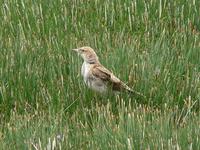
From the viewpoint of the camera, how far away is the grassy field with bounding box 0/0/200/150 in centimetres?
593

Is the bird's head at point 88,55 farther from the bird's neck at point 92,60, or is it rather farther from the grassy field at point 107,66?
the grassy field at point 107,66

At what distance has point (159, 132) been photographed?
19.1 ft

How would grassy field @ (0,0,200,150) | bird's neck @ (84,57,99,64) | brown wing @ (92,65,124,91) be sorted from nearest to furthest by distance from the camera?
grassy field @ (0,0,200,150), brown wing @ (92,65,124,91), bird's neck @ (84,57,99,64)

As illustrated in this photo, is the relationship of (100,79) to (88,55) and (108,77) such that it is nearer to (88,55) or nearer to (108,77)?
(108,77)

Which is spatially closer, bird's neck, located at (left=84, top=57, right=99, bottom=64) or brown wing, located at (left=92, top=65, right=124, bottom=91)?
brown wing, located at (left=92, top=65, right=124, bottom=91)

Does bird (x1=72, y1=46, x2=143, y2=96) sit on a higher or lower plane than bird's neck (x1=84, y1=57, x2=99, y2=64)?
lower

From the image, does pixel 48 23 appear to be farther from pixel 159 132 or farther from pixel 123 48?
pixel 159 132

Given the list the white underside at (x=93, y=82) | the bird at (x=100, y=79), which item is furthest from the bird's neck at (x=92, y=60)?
the white underside at (x=93, y=82)

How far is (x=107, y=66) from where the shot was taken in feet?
24.4

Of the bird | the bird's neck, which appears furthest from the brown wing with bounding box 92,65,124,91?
the bird's neck

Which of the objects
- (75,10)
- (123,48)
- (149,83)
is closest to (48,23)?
(75,10)

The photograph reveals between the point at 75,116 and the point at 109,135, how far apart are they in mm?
893

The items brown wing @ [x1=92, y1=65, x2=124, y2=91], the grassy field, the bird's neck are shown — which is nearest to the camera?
the grassy field

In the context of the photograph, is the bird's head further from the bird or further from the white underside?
the white underside
